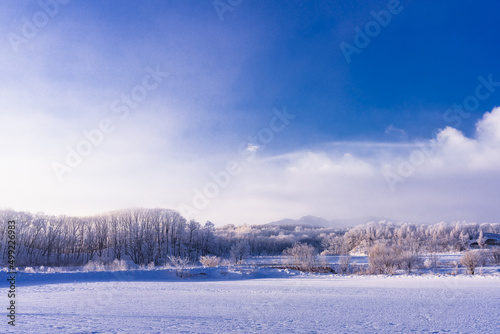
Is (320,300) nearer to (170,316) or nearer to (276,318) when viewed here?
(276,318)

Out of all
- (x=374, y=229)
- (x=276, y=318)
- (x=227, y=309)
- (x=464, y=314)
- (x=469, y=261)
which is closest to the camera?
(x=276, y=318)

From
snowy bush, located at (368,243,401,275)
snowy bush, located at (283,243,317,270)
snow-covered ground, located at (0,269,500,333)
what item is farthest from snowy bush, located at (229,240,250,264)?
snow-covered ground, located at (0,269,500,333)

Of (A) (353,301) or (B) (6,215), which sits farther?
(B) (6,215)

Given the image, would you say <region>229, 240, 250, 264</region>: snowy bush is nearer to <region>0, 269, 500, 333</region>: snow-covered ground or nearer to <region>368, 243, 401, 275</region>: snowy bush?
<region>368, 243, 401, 275</region>: snowy bush

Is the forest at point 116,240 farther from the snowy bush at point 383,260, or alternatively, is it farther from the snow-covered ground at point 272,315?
the snow-covered ground at point 272,315

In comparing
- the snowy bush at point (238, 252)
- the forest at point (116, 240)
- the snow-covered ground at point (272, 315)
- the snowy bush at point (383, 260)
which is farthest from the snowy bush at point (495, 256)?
the snow-covered ground at point (272, 315)

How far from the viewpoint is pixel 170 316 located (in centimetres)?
1162

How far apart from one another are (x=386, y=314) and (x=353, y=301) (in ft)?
12.4

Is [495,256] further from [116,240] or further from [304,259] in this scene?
[116,240]

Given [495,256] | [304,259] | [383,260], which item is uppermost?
[383,260]

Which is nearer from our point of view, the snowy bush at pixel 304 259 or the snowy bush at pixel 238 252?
the snowy bush at pixel 304 259

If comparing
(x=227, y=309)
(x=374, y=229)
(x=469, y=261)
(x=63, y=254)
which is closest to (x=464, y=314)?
(x=227, y=309)

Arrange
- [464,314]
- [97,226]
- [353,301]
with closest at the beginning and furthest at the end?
[464,314] < [353,301] < [97,226]

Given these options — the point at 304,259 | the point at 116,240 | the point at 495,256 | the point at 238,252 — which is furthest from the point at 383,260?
the point at 116,240
